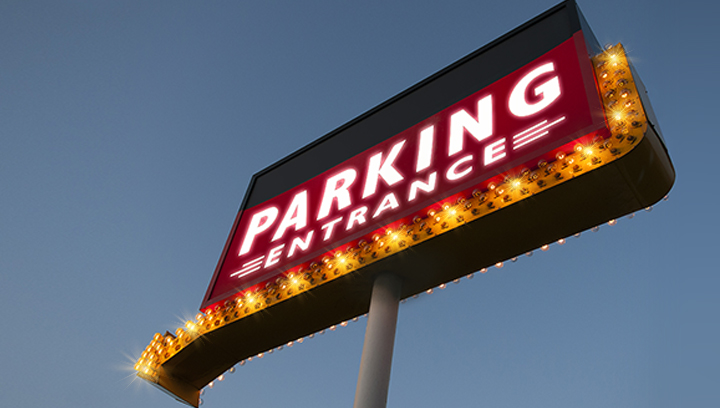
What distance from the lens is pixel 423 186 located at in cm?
816

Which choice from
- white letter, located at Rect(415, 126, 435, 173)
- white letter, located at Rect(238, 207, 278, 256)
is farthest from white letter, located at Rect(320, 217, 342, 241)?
white letter, located at Rect(238, 207, 278, 256)

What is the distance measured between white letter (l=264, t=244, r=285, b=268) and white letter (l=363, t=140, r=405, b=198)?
72.1 inches

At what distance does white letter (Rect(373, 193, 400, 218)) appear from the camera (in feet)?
27.3

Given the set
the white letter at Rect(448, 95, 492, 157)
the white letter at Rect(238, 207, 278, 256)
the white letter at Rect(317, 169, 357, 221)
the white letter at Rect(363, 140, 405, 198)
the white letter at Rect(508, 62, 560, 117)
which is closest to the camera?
the white letter at Rect(508, 62, 560, 117)

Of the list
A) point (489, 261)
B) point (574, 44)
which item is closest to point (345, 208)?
point (489, 261)

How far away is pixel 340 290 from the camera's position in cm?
826

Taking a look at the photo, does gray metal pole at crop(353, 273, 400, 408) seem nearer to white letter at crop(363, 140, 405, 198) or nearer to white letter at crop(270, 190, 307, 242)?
white letter at crop(363, 140, 405, 198)

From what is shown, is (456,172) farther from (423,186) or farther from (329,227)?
(329,227)

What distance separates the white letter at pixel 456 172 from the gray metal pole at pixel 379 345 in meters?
1.65

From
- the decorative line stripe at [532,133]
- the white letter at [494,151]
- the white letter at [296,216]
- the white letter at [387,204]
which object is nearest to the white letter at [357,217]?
the white letter at [387,204]

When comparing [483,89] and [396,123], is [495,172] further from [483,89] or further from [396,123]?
[396,123]

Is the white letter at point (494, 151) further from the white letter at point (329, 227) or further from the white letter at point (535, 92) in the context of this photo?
the white letter at point (329, 227)

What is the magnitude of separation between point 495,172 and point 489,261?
122 centimetres

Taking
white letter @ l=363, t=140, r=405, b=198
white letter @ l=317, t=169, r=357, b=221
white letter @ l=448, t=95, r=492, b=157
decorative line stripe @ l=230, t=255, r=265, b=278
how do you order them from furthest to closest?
decorative line stripe @ l=230, t=255, r=265, b=278 → white letter @ l=317, t=169, r=357, b=221 → white letter @ l=363, t=140, r=405, b=198 → white letter @ l=448, t=95, r=492, b=157
